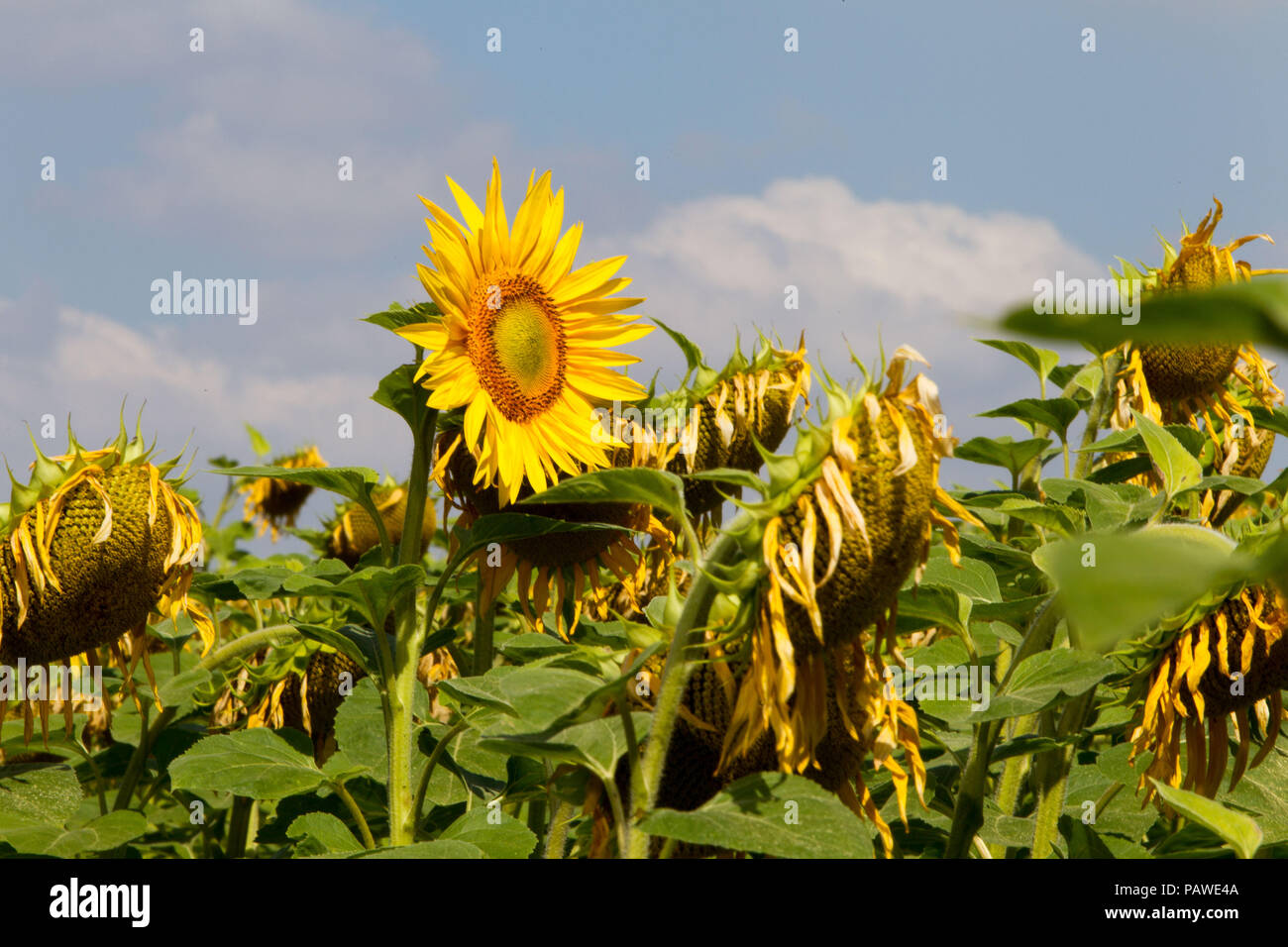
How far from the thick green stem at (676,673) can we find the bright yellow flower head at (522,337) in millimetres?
806

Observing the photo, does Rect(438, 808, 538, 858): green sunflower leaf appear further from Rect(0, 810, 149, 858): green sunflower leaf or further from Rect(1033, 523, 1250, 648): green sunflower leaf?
Rect(1033, 523, 1250, 648): green sunflower leaf

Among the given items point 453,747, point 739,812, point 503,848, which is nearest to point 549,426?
point 453,747

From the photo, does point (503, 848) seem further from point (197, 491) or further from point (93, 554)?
point (197, 491)

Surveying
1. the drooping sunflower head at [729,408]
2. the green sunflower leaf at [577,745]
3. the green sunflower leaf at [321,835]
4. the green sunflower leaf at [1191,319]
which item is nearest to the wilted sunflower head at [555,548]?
the drooping sunflower head at [729,408]

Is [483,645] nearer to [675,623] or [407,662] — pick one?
[407,662]

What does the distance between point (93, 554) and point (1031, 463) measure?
215cm

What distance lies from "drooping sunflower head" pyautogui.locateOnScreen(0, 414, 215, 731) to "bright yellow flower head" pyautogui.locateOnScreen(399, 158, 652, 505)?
0.65 m

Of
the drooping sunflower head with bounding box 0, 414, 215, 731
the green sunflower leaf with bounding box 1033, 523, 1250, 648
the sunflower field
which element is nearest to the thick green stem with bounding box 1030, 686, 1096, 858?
the sunflower field

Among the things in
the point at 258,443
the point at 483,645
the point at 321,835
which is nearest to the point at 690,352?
the point at 483,645

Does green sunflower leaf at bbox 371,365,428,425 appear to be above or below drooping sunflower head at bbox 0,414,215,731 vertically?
above

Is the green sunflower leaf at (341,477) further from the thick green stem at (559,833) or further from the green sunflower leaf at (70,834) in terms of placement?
the green sunflower leaf at (70,834)

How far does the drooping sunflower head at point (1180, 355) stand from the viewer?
286 centimetres

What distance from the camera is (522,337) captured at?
2193 mm

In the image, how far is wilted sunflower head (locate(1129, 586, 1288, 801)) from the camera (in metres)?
1.93
